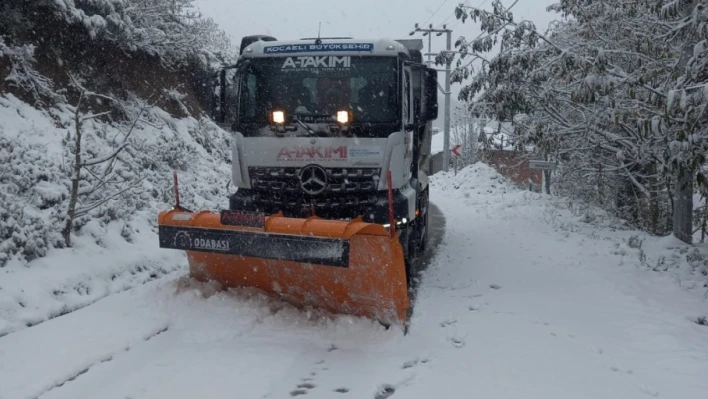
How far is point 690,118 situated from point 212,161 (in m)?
11.1

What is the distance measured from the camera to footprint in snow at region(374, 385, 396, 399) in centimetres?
397

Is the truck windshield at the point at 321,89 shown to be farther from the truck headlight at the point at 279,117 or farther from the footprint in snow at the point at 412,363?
the footprint in snow at the point at 412,363

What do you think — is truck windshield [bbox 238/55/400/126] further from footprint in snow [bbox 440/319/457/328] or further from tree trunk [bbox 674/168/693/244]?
tree trunk [bbox 674/168/693/244]

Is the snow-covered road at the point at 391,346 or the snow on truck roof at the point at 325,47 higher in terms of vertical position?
the snow on truck roof at the point at 325,47

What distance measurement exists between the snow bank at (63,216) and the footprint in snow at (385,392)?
3.43m

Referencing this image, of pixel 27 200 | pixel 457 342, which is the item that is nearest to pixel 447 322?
pixel 457 342

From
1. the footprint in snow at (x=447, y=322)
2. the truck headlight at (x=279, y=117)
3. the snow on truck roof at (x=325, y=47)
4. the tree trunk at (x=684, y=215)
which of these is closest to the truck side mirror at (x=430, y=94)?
the snow on truck roof at (x=325, y=47)

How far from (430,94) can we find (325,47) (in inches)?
56.3

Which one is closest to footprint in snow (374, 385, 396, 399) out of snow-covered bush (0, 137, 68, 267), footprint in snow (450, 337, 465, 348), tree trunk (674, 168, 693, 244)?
footprint in snow (450, 337, 465, 348)

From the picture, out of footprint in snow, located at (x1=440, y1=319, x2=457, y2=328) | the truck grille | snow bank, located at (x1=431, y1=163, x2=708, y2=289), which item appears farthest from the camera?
snow bank, located at (x1=431, y1=163, x2=708, y2=289)

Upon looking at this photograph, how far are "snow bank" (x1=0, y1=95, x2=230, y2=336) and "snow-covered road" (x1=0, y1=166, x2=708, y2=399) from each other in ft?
1.62

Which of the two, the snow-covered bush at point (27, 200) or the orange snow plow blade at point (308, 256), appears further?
the snow-covered bush at point (27, 200)

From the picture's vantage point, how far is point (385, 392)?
4031 millimetres

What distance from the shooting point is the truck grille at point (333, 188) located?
6.21 metres
